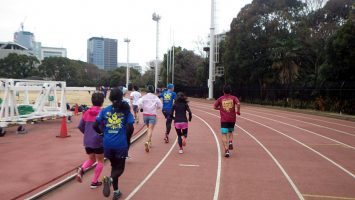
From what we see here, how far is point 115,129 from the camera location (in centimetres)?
607

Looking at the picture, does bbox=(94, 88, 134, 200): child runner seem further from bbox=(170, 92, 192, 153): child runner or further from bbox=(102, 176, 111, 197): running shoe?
bbox=(170, 92, 192, 153): child runner

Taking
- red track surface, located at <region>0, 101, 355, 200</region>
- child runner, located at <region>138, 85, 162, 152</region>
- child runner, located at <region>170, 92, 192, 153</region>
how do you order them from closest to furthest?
red track surface, located at <region>0, 101, 355, 200</region>
child runner, located at <region>170, 92, 192, 153</region>
child runner, located at <region>138, 85, 162, 152</region>

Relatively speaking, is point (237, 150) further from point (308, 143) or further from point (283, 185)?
point (283, 185)

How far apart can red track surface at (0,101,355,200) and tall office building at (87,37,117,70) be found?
139 metres

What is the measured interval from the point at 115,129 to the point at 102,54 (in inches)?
6034

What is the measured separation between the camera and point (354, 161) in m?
9.98

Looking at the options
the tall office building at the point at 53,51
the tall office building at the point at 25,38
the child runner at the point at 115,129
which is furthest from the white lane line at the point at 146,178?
the tall office building at the point at 25,38

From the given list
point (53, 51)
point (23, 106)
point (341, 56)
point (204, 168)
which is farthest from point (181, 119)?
point (53, 51)

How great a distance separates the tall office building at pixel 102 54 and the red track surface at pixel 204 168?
139 meters

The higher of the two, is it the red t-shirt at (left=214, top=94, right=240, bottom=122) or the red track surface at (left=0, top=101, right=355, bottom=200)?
the red t-shirt at (left=214, top=94, right=240, bottom=122)

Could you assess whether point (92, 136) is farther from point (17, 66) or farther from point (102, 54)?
point (102, 54)

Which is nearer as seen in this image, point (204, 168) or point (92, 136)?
point (92, 136)

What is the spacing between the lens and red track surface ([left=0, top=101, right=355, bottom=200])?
680cm

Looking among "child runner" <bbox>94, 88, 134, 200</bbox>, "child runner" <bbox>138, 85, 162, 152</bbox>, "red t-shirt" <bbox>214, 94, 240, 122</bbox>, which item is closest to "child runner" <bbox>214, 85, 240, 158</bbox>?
"red t-shirt" <bbox>214, 94, 240, 122</bbox>
